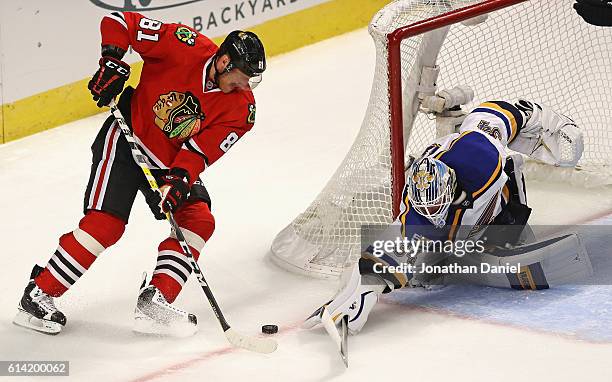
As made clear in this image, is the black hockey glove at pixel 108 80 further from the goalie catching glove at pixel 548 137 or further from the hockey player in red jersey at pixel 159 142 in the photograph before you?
the goalie catching glove at pixel 548 137

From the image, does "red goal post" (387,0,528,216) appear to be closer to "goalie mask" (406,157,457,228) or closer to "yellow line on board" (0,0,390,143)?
"goalie mask" (406,157,457,228)

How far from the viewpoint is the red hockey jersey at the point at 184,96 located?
3.99m

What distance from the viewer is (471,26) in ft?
15.6

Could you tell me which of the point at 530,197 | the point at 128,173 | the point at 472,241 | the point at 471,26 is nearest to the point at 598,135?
the point at 530,197

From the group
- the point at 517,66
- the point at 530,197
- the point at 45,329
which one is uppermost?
the point at 517,66

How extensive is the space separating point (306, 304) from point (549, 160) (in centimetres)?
104

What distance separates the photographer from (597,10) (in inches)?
175

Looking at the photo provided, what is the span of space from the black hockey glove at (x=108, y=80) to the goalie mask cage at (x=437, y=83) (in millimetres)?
867

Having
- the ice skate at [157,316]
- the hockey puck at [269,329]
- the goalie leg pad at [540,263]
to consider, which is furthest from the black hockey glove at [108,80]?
the goalie leg pad at [540,263]

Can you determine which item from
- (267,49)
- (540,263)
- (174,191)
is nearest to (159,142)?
(174,191)

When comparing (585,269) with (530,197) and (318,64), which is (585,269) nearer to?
(530,197)

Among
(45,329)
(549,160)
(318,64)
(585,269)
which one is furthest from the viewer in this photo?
(318,64)

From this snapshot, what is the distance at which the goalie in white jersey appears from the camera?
156 inches

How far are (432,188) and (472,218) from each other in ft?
0.76
